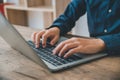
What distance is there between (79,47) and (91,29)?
0.41m

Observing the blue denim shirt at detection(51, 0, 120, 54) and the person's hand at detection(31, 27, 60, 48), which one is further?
the blue denim shirt at detection(51, 0, 120, 54)

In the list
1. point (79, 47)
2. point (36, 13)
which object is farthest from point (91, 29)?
point (36, 13)

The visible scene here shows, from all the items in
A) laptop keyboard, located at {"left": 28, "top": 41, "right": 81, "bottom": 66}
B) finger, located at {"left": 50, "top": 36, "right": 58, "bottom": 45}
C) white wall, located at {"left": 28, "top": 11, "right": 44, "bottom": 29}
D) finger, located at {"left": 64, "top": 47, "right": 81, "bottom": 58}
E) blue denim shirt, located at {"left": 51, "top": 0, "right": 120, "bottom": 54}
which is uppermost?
blue denim shirt, located at {"left": 51, "top": 0, "right": 120, "bottom": 54}

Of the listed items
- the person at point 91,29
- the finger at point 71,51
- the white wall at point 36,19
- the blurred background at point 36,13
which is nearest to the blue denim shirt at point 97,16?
the person at point 91,29

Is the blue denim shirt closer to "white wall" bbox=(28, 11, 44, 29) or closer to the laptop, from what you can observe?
the laptop

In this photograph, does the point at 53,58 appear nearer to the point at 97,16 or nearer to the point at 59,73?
the point at 59,73

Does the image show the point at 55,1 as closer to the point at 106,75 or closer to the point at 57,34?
the point at 57,34

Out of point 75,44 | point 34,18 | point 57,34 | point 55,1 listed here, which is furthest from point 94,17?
point 34,18

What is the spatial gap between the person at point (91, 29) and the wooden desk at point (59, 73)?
6cm

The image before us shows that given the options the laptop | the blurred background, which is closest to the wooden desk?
the laptop

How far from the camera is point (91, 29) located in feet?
3.47

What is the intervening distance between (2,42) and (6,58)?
20 centimetres

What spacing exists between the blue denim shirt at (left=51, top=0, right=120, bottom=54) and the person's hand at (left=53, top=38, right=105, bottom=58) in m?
0.16

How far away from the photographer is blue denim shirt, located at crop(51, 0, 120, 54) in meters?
0.93
